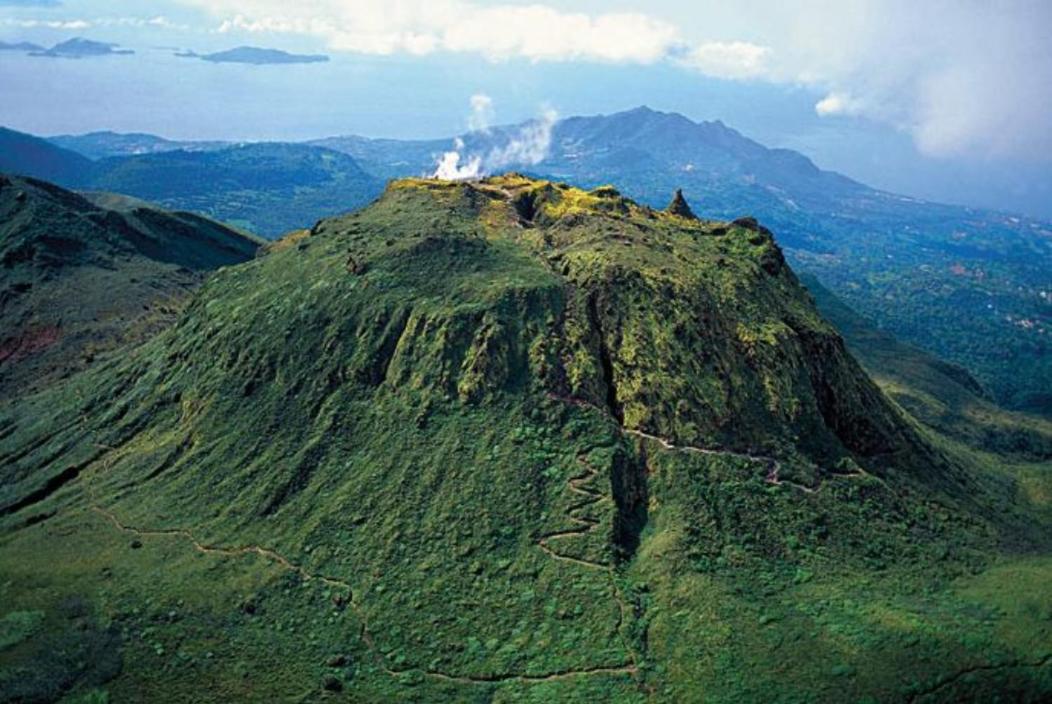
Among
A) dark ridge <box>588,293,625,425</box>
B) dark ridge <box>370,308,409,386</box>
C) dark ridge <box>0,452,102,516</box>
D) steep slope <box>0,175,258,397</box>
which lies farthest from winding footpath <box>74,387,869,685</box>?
steep slope <box>0,175,258,397</box>

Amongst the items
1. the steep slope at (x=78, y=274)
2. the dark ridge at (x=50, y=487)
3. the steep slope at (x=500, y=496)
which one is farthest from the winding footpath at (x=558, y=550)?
the steep slope at (x=78, y=274)

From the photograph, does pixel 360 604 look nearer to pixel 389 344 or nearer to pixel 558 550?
pixel 558 550

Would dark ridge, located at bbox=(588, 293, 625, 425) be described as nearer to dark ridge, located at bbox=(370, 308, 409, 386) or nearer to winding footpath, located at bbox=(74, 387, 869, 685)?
winding footpath, located at bbox=(74, 387, 869, 685)

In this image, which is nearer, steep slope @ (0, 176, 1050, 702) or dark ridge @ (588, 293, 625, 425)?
steep slope @ (0, 176, 1050, 702)

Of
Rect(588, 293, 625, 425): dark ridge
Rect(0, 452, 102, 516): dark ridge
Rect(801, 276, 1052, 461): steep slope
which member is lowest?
Rect(0, 452, 102, 516): dark ridge

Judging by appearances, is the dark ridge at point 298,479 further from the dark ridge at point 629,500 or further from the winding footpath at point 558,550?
the dark ridge at point 629,500

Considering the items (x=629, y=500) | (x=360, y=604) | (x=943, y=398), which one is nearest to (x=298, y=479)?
(x=360, y=604)

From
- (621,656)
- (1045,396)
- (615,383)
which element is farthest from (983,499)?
(1045,396)
